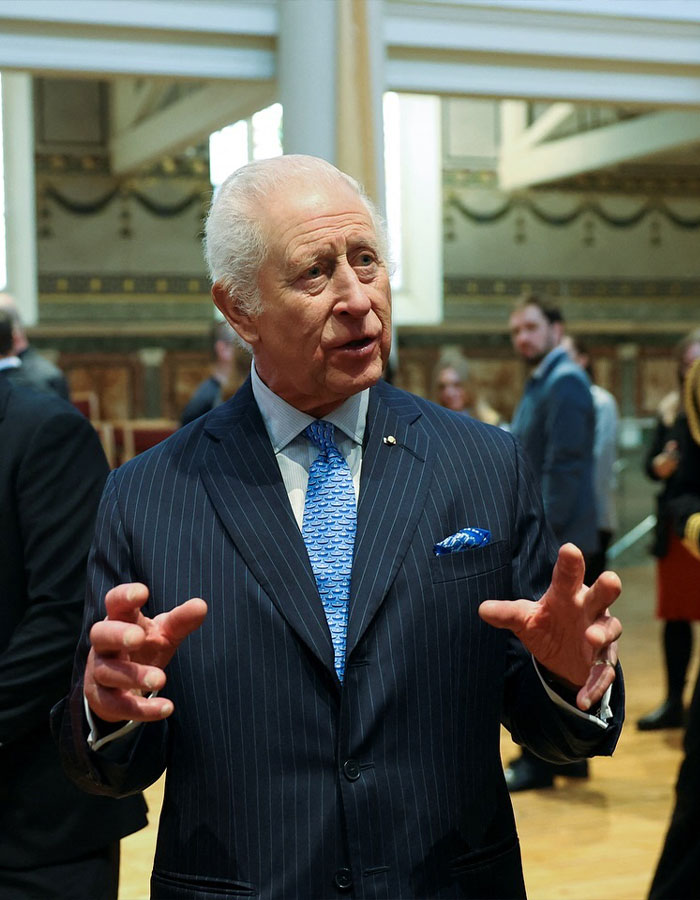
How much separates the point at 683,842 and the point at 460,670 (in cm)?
113

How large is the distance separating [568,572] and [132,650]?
548 millimetres

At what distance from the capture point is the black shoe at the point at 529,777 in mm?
5375

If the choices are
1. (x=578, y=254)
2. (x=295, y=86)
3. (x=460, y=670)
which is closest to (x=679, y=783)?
(x=460, y=670)

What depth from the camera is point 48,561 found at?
247 cm

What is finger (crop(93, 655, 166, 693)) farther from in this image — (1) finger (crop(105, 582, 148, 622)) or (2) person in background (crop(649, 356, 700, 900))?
(2) person in background (crop(649, 356, 700, 900))

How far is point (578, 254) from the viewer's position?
14578 mm

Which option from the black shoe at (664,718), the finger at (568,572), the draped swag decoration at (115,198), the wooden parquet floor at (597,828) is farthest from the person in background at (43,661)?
the draped swag decoration at (115,198)

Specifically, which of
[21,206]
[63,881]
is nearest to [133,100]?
[21,206]

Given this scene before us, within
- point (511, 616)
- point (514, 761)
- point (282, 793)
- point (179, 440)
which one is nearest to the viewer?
point (511, 616)

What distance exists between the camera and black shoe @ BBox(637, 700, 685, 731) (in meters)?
6.26

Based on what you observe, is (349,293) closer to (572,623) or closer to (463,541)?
(463,541)

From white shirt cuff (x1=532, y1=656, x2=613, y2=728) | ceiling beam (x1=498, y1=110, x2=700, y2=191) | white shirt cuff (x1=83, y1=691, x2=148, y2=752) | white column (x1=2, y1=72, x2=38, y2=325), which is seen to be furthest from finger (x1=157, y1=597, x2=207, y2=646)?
white column (x1=2, y1=72, x2=38, y2=325)

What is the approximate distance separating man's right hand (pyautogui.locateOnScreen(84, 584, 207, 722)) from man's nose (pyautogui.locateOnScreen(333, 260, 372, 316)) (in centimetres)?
50

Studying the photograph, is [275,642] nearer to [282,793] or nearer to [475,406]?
[282,793]
